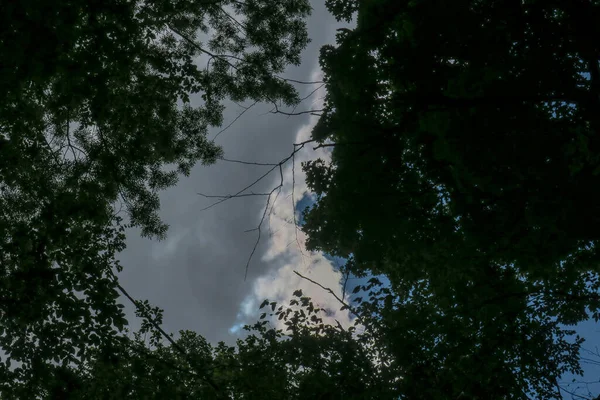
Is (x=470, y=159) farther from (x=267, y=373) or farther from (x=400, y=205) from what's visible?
(x=267, y=373)

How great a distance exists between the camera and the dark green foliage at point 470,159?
5758 mm

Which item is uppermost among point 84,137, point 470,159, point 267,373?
point 84,137

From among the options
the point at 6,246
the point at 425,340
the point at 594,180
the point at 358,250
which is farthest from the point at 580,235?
the point at 6,246

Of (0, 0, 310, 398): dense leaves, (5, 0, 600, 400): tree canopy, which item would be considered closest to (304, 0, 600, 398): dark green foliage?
(5, 0, 600, 400): tree canopy

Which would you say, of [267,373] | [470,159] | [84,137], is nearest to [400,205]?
[470,159]

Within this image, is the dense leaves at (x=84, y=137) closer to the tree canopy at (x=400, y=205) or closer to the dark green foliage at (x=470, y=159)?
the tree canopy at (x=400, y=205)

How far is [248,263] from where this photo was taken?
551 cm

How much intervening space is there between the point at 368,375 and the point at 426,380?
0.91m

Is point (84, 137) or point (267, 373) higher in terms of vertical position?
point (84, 137)

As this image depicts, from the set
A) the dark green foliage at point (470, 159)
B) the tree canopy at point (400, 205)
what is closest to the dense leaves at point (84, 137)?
the tree canopy at point (400, 205)

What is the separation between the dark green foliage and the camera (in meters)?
5.76

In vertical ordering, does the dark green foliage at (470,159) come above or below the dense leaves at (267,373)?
above

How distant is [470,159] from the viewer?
5922 mm

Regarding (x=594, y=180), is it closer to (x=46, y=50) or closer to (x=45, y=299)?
(x=46, y=50)
